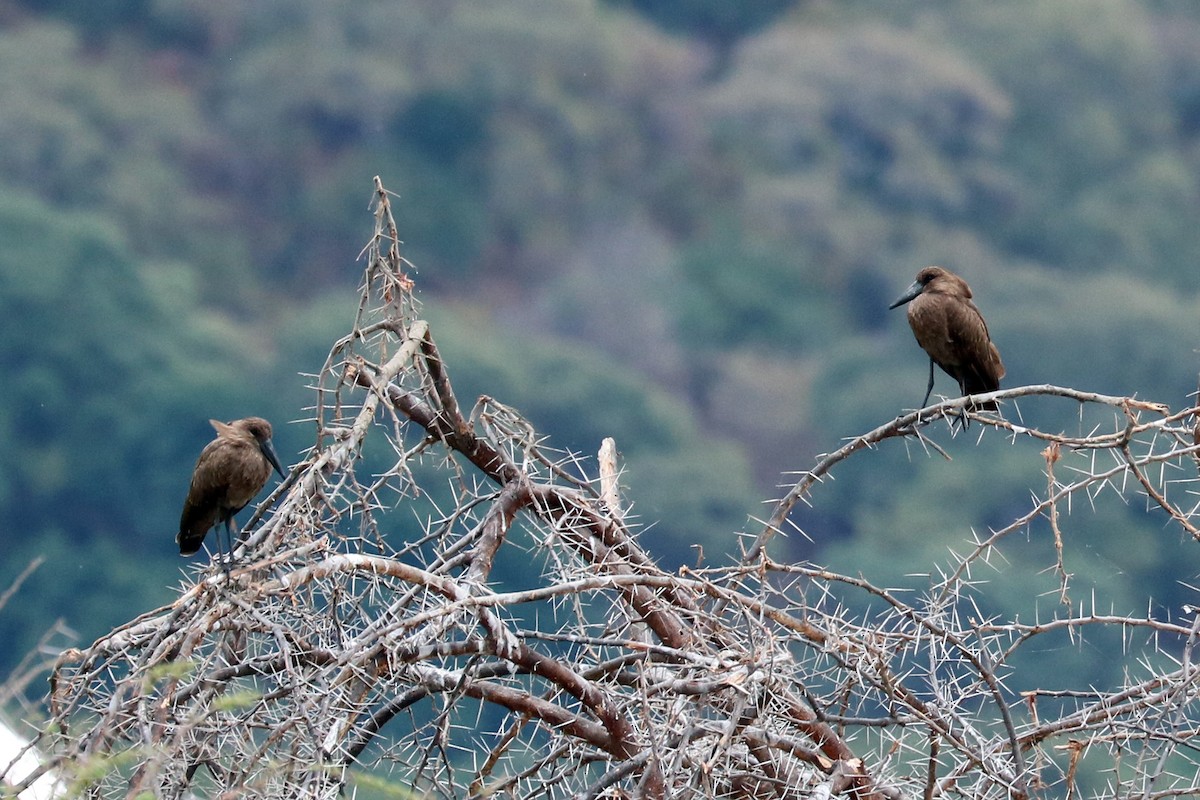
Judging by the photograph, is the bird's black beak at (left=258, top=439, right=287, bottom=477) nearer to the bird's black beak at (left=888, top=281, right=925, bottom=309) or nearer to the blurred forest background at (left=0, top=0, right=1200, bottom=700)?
the bird's black beak at (left=888, top=281, right=925, bottom=309)

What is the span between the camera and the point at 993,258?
38906 mm

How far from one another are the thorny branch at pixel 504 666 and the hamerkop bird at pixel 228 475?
0.94m

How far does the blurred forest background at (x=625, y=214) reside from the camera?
106 ft

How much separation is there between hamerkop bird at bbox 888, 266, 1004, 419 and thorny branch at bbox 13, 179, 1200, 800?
65.4 inches

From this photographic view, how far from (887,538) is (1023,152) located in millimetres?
14832

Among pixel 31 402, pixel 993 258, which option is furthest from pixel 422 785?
pixel 993 258

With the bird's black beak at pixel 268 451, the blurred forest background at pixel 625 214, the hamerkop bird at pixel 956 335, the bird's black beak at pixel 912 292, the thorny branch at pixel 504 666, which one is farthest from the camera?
the blurred forest background at pixel 625 214

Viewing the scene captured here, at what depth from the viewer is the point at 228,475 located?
5.24 metres

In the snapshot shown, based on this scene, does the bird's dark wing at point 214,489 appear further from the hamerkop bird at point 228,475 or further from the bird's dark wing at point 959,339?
the bird's dark wing at point 959,339

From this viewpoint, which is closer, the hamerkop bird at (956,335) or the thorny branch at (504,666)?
the thorny branch at (504,666)

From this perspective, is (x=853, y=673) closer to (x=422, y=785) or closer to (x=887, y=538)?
(x=422, y=785)

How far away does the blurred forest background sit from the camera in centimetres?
3241

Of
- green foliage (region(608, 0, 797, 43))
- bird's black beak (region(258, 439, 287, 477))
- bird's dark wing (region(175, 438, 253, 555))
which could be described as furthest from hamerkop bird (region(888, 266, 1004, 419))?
green foliage (region(608, 0, 797, 43))

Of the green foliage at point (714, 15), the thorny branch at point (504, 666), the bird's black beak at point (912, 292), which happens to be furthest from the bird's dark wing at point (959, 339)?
the green foliage at point (714, 15)
